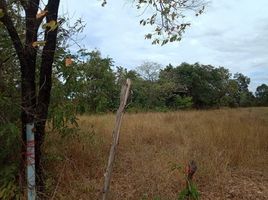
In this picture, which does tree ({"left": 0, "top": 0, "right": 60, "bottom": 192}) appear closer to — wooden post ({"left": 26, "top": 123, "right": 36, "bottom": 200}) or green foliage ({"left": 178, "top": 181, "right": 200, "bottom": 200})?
wooden post ({"left": 26, "top": 123, "right": 36, "bottom": 200})

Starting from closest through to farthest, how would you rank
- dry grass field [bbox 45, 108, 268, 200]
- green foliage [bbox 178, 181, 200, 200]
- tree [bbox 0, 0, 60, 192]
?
tree [bbox 0, 0, 60, 192], green foliage [bbox 178, 181, 200, 200], dry grass field [bbox 45, 108, 268, 200]

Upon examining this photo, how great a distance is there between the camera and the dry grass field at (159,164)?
16.3ft

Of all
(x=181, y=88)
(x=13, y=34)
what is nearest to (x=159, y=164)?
(x=13, y=34)

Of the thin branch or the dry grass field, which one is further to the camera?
the dry grass field

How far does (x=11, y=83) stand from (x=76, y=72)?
2.99 feet

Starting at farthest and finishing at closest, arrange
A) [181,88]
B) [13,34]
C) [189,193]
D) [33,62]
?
[181,88] → [189,193] → [33,62] → [13,34]

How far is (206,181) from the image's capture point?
5.39m

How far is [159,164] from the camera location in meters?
5.90

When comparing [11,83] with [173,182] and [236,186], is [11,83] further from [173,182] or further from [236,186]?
[236,186]

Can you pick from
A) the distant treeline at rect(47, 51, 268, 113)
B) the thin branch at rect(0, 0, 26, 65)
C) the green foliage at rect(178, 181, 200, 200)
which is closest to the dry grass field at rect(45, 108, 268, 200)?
the green foliage at rect(178, 181, 200, 200)

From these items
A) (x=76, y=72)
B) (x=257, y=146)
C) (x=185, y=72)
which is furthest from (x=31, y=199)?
(x=185, y=72)

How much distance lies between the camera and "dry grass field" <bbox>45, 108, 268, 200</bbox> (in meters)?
4.96


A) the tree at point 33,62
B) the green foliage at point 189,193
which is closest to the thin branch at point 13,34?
the tree at point 33,62

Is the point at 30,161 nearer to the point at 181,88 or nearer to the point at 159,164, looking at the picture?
the point at 159,164
